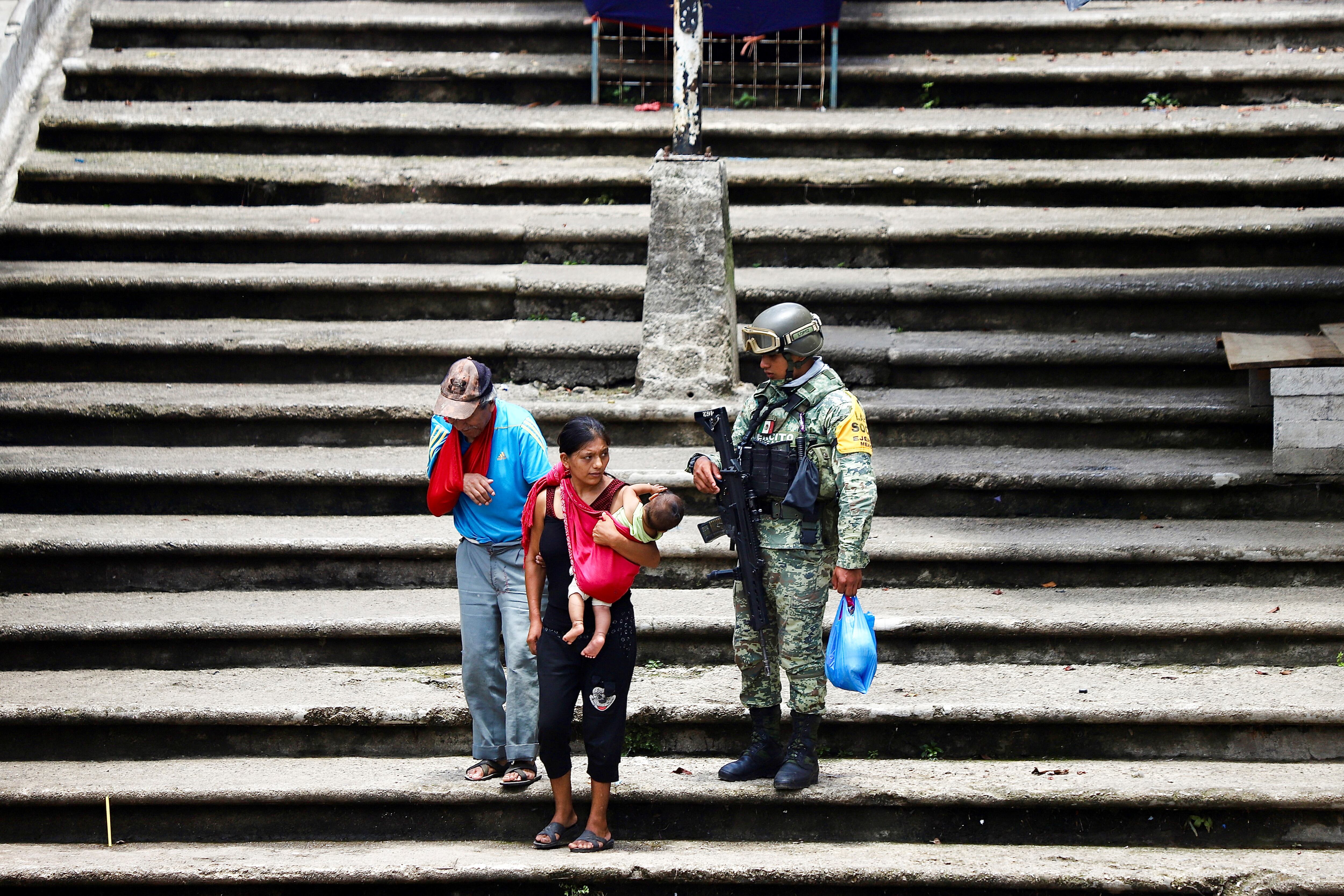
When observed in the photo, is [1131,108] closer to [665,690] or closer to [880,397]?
[880,397]

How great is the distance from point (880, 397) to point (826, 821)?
2.90m

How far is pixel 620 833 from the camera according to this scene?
16.6 feet

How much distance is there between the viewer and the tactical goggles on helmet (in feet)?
15.8

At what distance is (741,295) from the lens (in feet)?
25.5

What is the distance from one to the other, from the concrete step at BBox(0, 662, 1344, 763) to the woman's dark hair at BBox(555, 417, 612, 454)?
138cm

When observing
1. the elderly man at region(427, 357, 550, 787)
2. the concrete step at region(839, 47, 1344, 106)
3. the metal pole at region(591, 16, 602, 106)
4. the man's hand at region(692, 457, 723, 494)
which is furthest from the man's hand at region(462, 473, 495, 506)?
the concrete step at region(839, 47, 1344, 106)

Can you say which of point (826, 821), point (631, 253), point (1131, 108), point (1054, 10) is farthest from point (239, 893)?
point (1054, 10)

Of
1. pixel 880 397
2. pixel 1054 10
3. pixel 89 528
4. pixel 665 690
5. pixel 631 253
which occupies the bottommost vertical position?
pixel 665 690

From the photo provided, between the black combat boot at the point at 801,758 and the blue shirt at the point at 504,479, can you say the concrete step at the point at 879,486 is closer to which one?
the blue shirt at the point at 504,479

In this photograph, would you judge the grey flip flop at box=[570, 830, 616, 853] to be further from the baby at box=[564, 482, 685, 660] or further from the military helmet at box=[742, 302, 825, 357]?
the military helmet at box=[742, 302, 825, 357]

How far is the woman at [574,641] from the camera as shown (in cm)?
469

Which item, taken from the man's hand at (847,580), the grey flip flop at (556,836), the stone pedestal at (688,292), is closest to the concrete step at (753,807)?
the grey flip flop at (556,836)

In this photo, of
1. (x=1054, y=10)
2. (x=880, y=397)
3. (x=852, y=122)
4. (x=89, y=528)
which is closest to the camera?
(x=89, y=528)

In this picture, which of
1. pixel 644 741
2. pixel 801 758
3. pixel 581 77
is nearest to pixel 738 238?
pixel 581 77
